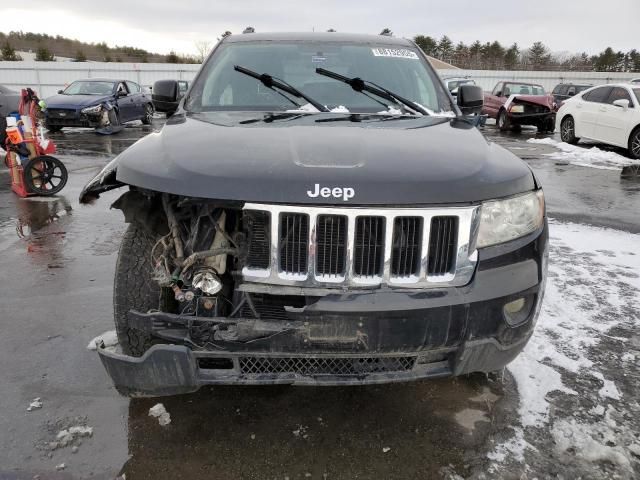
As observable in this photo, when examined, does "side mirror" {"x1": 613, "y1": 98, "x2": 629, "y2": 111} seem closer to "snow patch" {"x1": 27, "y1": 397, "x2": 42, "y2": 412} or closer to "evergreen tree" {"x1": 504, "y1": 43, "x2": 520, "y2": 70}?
"snow patch" {"x1": 27, "y1": 397, "x2": 42, "y2": 412}

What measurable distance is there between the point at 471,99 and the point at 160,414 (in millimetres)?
2979

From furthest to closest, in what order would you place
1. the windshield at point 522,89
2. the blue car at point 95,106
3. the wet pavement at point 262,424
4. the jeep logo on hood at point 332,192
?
the windshield at point 522,89 < the blue car at point 95,106 < the wet pavement at point 262,424 < the jeep logo on hood at point 332,192

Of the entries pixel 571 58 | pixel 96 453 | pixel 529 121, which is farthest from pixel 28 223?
pixel 571 58

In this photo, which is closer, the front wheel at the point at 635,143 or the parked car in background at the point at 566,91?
the front wheel at the point at 635,143

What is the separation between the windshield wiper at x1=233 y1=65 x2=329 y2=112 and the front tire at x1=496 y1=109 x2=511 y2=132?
50.8 ft

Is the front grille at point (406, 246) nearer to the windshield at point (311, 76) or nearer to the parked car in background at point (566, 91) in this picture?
the windshield at point (311, 76)

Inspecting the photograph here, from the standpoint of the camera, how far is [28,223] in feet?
19.0

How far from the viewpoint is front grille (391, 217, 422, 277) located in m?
1.98

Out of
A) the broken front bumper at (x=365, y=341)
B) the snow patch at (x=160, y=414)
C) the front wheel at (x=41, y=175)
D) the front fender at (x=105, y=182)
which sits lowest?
the snow patch at (x=160, y=414)

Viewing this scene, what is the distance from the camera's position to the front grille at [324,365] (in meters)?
2.07

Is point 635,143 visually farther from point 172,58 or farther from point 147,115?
point 172,58

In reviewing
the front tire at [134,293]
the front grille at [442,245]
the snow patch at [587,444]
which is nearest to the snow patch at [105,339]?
the front tire at [134,293]

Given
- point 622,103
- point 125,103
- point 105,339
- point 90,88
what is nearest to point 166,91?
point 105,339

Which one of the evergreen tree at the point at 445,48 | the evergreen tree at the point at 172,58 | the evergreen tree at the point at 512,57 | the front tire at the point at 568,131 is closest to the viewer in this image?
the front tire at the point at 568,131
